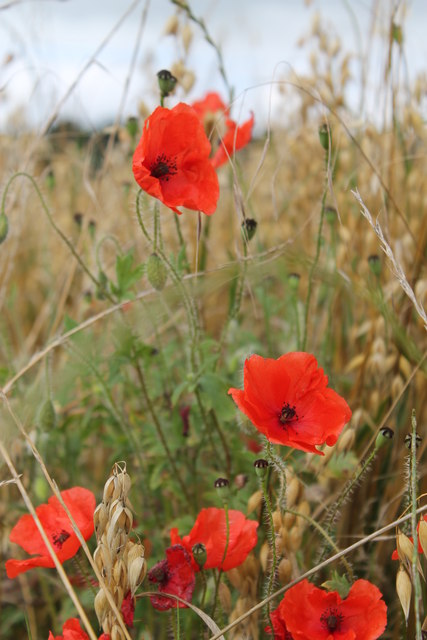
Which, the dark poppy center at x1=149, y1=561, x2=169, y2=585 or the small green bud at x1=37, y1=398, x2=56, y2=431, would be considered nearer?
the dark poppy center at x1=149, y1=561, x2=169, y2=585

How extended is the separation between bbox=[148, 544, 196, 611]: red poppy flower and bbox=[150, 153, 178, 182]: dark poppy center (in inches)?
17.6

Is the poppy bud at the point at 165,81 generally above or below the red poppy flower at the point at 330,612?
above

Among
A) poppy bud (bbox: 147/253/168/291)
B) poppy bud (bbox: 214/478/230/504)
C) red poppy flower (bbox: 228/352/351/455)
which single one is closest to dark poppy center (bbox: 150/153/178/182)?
poppy bud (bbox: 147/253/168/291)

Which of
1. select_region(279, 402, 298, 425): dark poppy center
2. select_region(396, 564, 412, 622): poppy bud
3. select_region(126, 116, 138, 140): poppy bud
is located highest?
select_region(126, 116, 138, 140): poppy bud

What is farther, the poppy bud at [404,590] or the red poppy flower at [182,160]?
Result: the red poppy flower at [182,160]

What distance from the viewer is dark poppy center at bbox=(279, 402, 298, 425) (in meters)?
0.80

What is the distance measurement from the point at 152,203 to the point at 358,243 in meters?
0.72

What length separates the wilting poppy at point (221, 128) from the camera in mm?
1143

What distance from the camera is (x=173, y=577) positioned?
79 centimetres

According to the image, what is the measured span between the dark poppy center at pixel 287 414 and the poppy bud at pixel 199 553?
0.16 meters

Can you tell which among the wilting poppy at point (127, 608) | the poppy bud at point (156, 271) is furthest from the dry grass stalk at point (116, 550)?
the poppy bud at point (156, 271)

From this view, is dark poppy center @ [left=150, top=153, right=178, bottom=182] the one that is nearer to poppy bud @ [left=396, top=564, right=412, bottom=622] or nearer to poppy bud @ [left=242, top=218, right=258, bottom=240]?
poppy bud @ [left=242, top=218, right=258, bottom=240]

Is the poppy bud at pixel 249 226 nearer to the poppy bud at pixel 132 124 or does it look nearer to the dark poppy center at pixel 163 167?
the dark poppy center at pixel 163 167

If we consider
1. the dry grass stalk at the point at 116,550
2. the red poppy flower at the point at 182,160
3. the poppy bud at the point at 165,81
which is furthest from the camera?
the poppy bud at the point at 165,81
